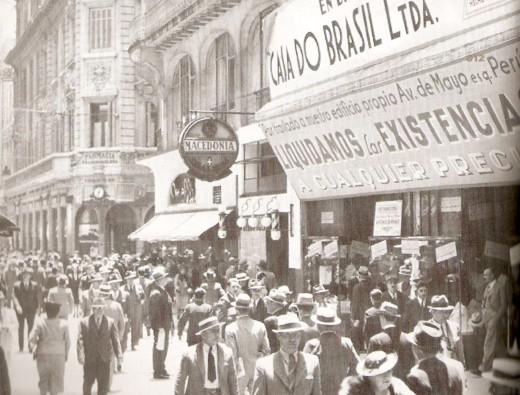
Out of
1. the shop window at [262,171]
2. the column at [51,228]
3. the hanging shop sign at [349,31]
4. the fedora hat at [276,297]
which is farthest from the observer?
the shop window at [262,171]

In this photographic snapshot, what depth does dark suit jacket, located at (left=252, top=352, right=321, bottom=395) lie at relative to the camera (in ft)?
12.4

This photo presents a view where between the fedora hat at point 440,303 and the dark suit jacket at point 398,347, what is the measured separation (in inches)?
11.2

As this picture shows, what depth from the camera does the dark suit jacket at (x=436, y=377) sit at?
11.4 feet

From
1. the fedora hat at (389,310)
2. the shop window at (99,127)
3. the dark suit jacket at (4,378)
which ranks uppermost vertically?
the shop window at (99,127)

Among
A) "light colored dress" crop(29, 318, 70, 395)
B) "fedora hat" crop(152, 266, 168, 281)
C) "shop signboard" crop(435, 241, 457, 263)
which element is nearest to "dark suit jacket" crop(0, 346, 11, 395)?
"light colored dress" crop(29, 318, 70, 395)

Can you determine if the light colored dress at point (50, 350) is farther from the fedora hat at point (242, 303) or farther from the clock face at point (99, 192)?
the fedora hat at point (242, 303)

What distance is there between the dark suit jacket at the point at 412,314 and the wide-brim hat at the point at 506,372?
72cm

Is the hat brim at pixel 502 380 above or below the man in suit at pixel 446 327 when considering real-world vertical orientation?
below

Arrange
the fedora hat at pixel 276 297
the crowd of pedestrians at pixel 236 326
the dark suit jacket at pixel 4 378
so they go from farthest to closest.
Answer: the fedora hat at pixel 276 297, the dark suit jacket at pixel 4 378, the crowd of pedestrians at pixel 236 326

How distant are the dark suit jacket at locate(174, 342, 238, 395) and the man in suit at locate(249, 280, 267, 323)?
0.93 m

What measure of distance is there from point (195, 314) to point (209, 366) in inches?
33.3

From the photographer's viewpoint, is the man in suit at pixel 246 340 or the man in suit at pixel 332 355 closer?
the man in suit at pixel 332 355

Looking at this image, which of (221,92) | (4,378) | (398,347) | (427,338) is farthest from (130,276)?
(427,338)

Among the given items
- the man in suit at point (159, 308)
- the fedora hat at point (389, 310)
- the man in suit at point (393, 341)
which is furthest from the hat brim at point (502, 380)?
the man in suit at point (159, 308)
